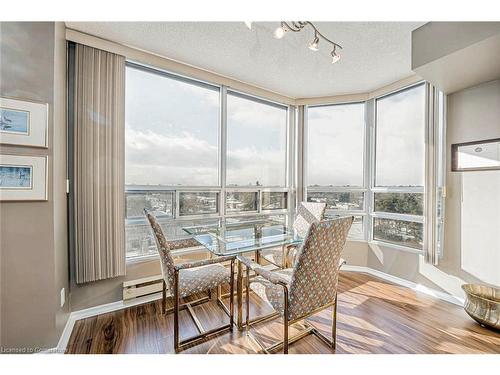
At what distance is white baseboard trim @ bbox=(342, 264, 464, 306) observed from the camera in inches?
88.4

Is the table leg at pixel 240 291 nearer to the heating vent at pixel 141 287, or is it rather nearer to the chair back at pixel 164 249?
the chair back at pixel 164 249

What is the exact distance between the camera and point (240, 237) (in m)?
2.12

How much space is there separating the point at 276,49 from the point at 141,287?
2.87 metres

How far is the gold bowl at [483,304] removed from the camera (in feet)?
5.71

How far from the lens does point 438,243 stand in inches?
93.8

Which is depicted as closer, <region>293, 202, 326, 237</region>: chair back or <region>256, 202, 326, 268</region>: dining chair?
<region>256, 202, 326, 268</region>: dining chair

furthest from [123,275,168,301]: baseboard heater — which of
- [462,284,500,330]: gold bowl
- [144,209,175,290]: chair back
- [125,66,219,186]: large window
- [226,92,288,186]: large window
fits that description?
[462,284,500,330]: gold bowl

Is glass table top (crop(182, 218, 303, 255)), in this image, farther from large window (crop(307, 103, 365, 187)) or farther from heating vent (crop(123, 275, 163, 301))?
large window (crop(307, 103, 365, 187))

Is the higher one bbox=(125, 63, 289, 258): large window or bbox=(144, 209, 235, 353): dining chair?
bbox=(125, 63, 289, 258): large window

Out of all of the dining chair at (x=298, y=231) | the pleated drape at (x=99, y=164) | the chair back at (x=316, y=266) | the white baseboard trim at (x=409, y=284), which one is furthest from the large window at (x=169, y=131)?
the white baseboard trim at (x=409, y=284)

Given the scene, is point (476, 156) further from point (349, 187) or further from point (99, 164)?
point (99, 164)

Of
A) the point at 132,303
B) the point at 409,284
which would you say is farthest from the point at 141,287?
the point at 409,284

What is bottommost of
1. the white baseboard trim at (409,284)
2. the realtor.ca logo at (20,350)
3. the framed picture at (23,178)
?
the white baseboard trim at (409,284)
